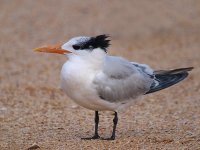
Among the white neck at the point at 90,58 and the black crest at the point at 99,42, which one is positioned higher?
the black crest at the point at 99,42

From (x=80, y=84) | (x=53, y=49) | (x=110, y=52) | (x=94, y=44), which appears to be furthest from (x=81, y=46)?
(x=110, y=52)

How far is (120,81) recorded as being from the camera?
19.8 ft

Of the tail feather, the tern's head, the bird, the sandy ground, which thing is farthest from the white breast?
the tail feather

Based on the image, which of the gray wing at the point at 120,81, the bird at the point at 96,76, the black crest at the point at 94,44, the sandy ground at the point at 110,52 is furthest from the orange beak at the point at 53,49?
the sandy ground at the point at 110,52

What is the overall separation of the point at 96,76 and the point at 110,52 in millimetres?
5439

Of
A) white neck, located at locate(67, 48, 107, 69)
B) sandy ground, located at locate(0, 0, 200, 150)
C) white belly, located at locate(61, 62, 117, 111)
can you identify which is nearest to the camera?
white belly, located at locate(61, 62, 117, 111)

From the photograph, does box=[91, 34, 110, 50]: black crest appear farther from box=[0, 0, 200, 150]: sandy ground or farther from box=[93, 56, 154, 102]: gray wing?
box=[0, 0, 200, 150]: sandy ground

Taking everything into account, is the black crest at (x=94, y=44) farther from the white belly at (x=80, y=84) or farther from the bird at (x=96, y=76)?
the white belly at (x=80, y=84)

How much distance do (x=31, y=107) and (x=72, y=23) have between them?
5602mm

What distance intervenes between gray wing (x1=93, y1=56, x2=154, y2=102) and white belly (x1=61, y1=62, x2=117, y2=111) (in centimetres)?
6

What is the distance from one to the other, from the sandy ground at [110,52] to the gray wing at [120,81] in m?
0.20

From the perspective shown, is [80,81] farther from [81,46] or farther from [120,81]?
[120,81]

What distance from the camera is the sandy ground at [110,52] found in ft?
20.5

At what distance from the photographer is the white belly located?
5.66 metres
